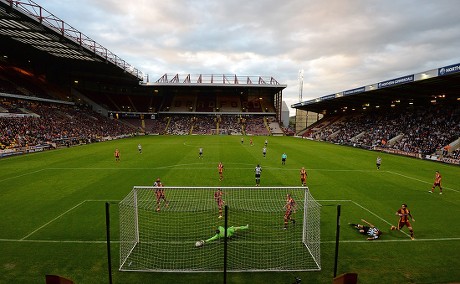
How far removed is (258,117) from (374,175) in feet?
226

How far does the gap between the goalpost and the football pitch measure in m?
0.45

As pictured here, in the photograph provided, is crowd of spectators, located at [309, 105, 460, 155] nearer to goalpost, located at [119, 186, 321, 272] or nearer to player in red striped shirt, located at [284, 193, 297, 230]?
player in red striped shirt, located at [284, 193, 297, 230]

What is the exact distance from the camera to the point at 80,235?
10727 mm

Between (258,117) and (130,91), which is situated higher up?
(130,91)

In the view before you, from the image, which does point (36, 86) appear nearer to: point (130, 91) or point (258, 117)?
point (130, 91)

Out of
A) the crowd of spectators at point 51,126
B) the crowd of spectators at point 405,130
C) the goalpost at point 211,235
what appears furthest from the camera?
the crowd of spectators at point 51,126

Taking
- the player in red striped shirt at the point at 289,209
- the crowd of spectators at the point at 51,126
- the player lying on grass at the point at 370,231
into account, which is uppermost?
the crowd of spectators at the point at 51,126

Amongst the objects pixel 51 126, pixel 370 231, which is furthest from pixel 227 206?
pixel 51 126

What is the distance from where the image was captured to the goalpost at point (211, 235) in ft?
29.0

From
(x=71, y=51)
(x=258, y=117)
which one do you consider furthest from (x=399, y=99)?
(x=71, y=51)

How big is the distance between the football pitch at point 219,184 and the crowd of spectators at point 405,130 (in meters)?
12.3

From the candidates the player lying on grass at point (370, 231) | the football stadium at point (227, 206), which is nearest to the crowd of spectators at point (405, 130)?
the football stadium at point (227, 206)

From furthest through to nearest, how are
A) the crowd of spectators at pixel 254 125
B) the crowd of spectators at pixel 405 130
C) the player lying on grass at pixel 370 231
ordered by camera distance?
1. the crowd of spectators at pixel 254 125
2. the crowd of spectators at pixel 405 130
3. the player lying on grass at pixel 370 231

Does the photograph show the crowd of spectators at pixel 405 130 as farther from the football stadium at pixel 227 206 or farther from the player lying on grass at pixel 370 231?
the player lying on grass at pixel 370 231
